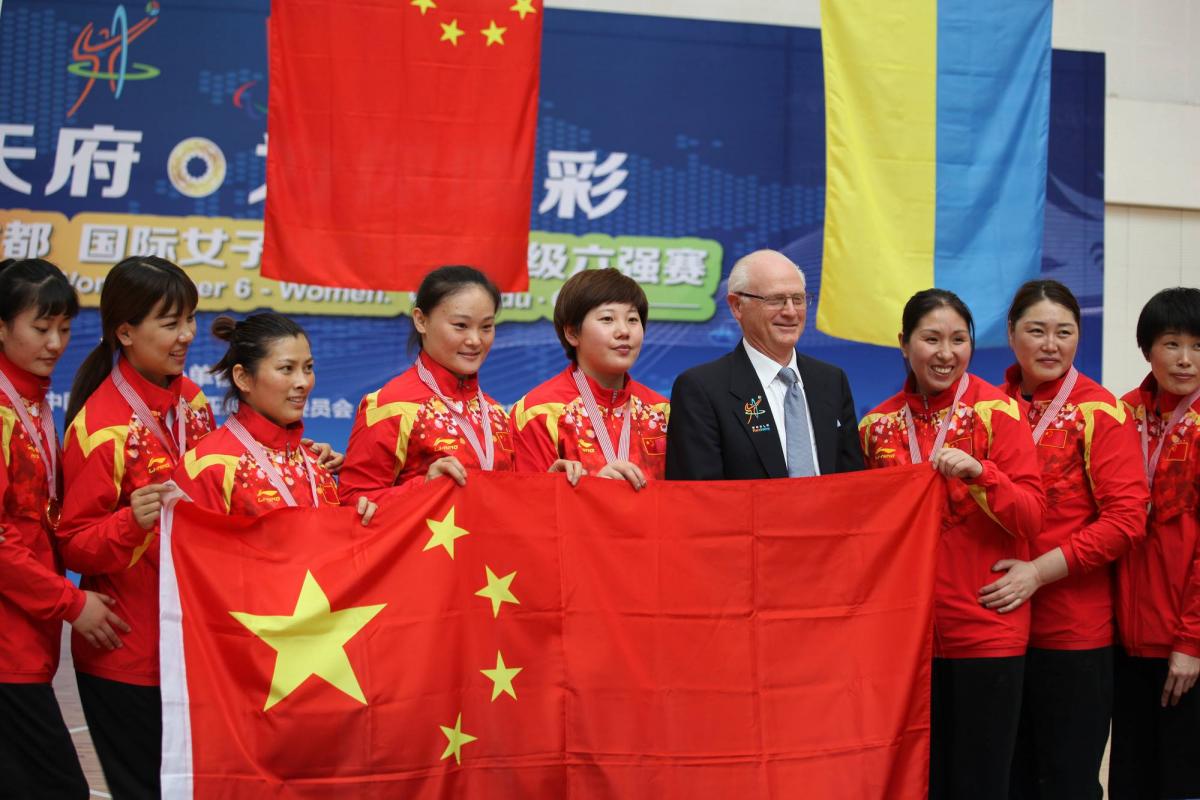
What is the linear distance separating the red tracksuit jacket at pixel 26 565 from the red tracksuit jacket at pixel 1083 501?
247 cm

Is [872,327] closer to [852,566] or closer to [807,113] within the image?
[852,566]

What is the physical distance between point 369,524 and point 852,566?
3.92ft

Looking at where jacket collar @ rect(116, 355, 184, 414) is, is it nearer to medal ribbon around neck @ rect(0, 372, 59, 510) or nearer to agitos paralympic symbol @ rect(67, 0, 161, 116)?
medal ribbon around neck @ rect(0, 372, 59, 510)

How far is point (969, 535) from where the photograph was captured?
3.09 meters

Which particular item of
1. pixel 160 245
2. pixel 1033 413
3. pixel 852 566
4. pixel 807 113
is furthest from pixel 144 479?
pixel 807 113

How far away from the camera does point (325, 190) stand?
409cm

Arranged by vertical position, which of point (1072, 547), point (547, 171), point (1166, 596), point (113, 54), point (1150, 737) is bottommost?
point (1150, 737)

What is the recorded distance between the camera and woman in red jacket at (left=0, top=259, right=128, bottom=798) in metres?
2.73

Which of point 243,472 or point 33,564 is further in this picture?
point 243,472

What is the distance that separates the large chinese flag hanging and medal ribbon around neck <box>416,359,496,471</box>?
0.27 meters

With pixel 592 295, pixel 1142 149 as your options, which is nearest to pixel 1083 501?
pixel 592 295

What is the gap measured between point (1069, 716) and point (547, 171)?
185 inches

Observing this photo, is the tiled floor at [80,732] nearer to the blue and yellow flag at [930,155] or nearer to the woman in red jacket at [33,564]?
the woman in red jacket at [33,564]

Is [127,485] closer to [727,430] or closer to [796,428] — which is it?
[727,430]
